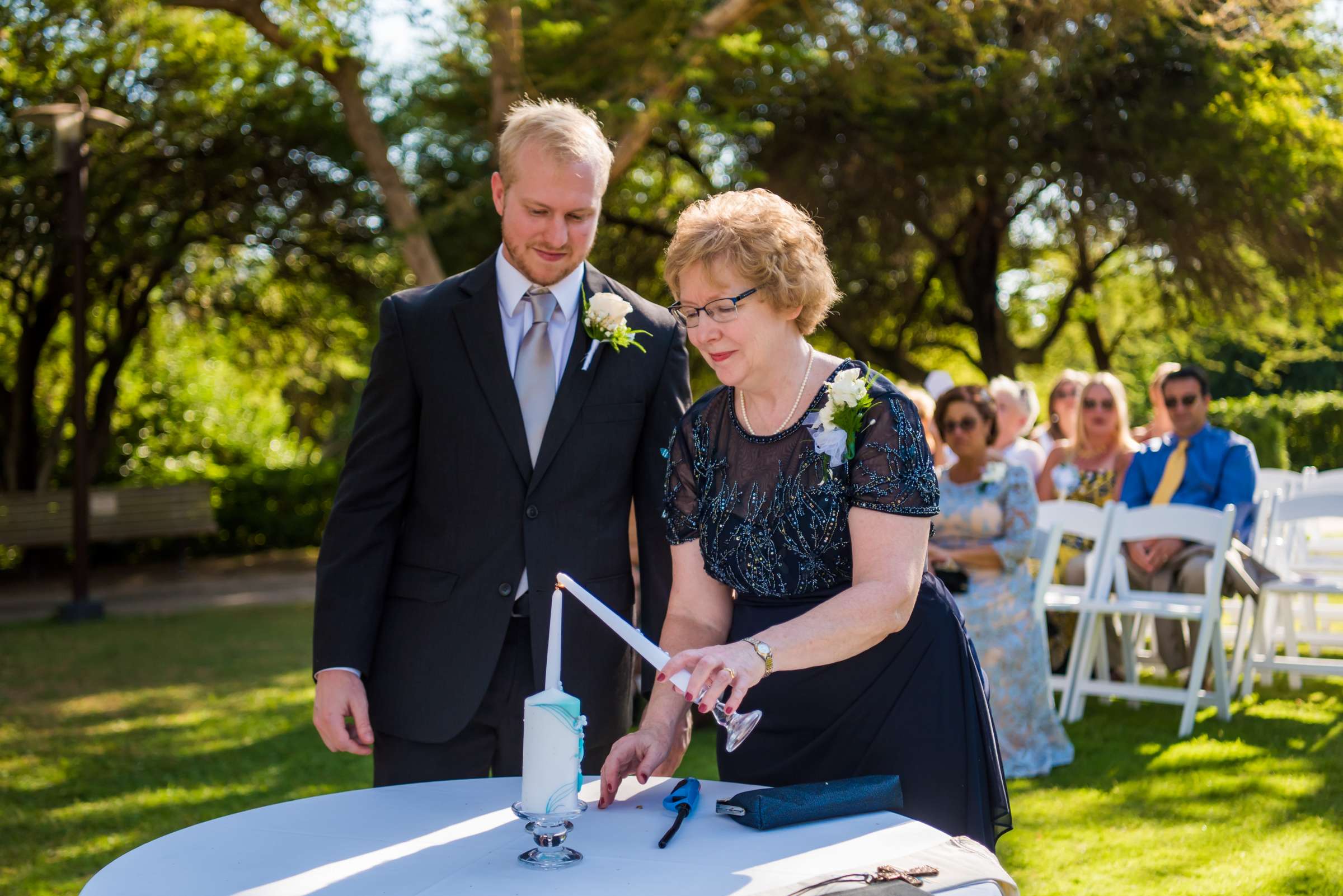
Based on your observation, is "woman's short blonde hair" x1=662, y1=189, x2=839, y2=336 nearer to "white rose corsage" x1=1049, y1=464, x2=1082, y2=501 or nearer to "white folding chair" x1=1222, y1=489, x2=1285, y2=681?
"white folding chair" x1=1222, y1=489, x2=1285, y2=681

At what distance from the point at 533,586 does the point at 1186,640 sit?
239 inches

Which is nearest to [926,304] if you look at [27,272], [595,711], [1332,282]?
[1332,282]


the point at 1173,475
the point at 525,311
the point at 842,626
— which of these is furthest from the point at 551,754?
the point at 1173,475

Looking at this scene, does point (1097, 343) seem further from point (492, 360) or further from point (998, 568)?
point (492, 360)

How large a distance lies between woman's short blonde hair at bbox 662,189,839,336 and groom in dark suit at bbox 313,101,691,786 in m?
0.36

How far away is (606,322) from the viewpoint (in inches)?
103

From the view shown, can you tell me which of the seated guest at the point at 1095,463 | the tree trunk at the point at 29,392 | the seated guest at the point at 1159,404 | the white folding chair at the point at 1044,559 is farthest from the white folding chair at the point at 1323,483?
the tree trunk at the point at 29,392

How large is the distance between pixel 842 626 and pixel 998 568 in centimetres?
411

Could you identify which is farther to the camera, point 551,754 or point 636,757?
point 636,757

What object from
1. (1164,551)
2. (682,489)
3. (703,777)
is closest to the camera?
(682,489)

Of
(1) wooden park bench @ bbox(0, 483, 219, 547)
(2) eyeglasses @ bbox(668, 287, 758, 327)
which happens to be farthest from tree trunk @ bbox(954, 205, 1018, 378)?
(2) eyeglasses @ bbox(668, 287, 758, 327)

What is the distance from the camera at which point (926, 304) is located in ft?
63.4

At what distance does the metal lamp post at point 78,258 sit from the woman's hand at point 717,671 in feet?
32.3

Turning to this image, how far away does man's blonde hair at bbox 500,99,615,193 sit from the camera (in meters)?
2.46
